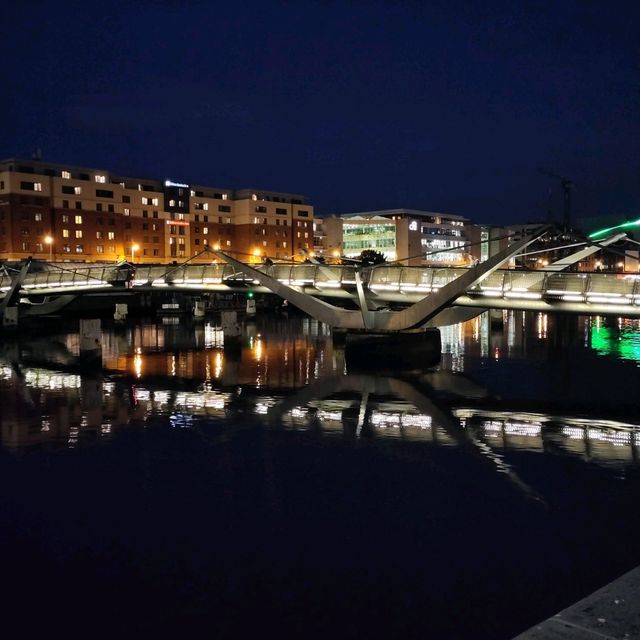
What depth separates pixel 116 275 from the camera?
143 feet

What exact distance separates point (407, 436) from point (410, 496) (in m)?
4.98

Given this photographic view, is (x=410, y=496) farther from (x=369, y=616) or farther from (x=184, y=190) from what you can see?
(x=184, y=190)

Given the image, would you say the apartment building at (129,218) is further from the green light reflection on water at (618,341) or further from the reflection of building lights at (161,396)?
the reflection of building lights at (161,396)

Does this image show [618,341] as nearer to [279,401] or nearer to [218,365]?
[218,365]

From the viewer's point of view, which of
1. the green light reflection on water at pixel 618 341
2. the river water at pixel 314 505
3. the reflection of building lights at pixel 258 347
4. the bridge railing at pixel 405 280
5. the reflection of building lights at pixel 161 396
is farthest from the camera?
the reflection of building lights at pixel 258 347

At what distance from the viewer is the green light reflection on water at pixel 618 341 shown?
1378 inches

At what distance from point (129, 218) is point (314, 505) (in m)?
91.3

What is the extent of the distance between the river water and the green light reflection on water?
9768 mm

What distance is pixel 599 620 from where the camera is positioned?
17.6 feet

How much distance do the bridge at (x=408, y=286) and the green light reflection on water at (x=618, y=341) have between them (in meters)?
5.83

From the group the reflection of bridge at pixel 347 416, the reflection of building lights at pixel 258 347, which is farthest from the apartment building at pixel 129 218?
the reflection of bridge at pixel 347 416

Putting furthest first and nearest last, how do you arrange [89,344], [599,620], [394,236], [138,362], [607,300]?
[394,236] → [138,362] → [89,344] → [607,300] → [599,620]

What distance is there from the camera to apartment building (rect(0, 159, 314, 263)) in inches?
3334

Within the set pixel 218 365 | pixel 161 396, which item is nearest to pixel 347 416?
pixel 161 396
